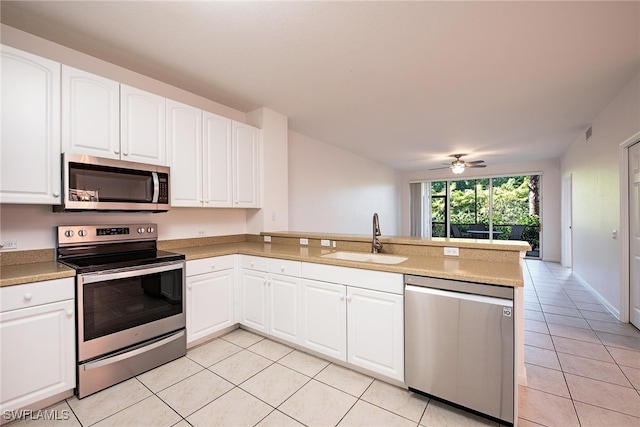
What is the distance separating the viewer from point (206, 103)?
3258mm

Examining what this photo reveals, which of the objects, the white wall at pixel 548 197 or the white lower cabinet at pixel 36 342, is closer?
the white lower cabinet at pixel 36 342

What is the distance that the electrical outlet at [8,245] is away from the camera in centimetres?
199

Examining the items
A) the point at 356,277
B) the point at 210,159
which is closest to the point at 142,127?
the point at 210,159

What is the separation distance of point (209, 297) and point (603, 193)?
16.6ft

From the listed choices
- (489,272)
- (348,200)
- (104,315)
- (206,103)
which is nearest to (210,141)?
(206,103)

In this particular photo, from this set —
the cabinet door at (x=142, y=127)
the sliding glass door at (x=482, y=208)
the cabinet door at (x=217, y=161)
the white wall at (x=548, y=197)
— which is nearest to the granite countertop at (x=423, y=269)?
the cabinet door at (x=142, y=127)

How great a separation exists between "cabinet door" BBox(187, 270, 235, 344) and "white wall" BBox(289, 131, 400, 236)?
1802 millimetres

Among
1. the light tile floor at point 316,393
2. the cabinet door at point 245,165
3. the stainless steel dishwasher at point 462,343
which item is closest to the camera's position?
the stainless steel dishwasher at point 462,343

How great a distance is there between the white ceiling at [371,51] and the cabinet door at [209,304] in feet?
6.36

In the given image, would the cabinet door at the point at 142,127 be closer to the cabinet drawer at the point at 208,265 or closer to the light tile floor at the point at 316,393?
the cabinet drawer at the point at 208,265

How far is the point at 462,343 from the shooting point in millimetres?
1689

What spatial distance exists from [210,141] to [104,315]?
1.79m

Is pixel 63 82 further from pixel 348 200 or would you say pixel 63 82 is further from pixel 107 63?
pixel 348 200

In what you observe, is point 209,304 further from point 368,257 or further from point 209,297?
point 368,257
